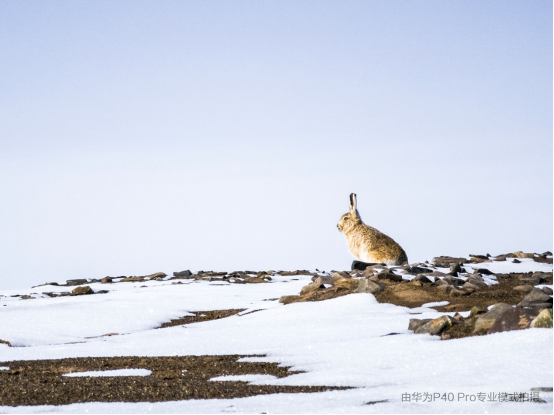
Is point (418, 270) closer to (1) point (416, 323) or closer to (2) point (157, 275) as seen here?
(1) point (416, 323)

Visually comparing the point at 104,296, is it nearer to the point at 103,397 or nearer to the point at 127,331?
the point at 127,331

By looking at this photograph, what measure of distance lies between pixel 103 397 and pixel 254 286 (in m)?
9.70

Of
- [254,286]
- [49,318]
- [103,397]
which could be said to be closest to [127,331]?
[49,318]

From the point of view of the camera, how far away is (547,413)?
386cm

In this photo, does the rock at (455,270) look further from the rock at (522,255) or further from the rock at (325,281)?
the rock at (522,255)

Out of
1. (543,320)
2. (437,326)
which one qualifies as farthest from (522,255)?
(543,320)

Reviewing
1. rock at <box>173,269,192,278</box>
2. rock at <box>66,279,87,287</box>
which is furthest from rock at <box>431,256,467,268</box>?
rock at <box>66,279,87,287</box>

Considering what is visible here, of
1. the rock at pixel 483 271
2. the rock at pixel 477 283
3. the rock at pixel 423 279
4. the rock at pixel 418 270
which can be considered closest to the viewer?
the rock at pixel 477 283

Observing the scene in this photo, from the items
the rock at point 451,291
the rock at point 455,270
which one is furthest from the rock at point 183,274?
the rock at point 451,291

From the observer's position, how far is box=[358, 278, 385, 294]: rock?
1020cm

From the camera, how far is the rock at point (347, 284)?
10.9 m

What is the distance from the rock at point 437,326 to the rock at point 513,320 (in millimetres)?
685

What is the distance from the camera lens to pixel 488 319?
6758 millimetres

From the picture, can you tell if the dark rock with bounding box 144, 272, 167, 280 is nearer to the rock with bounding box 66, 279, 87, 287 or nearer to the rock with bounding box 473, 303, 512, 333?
the rock with bounding box 66, 279, 87, 287
